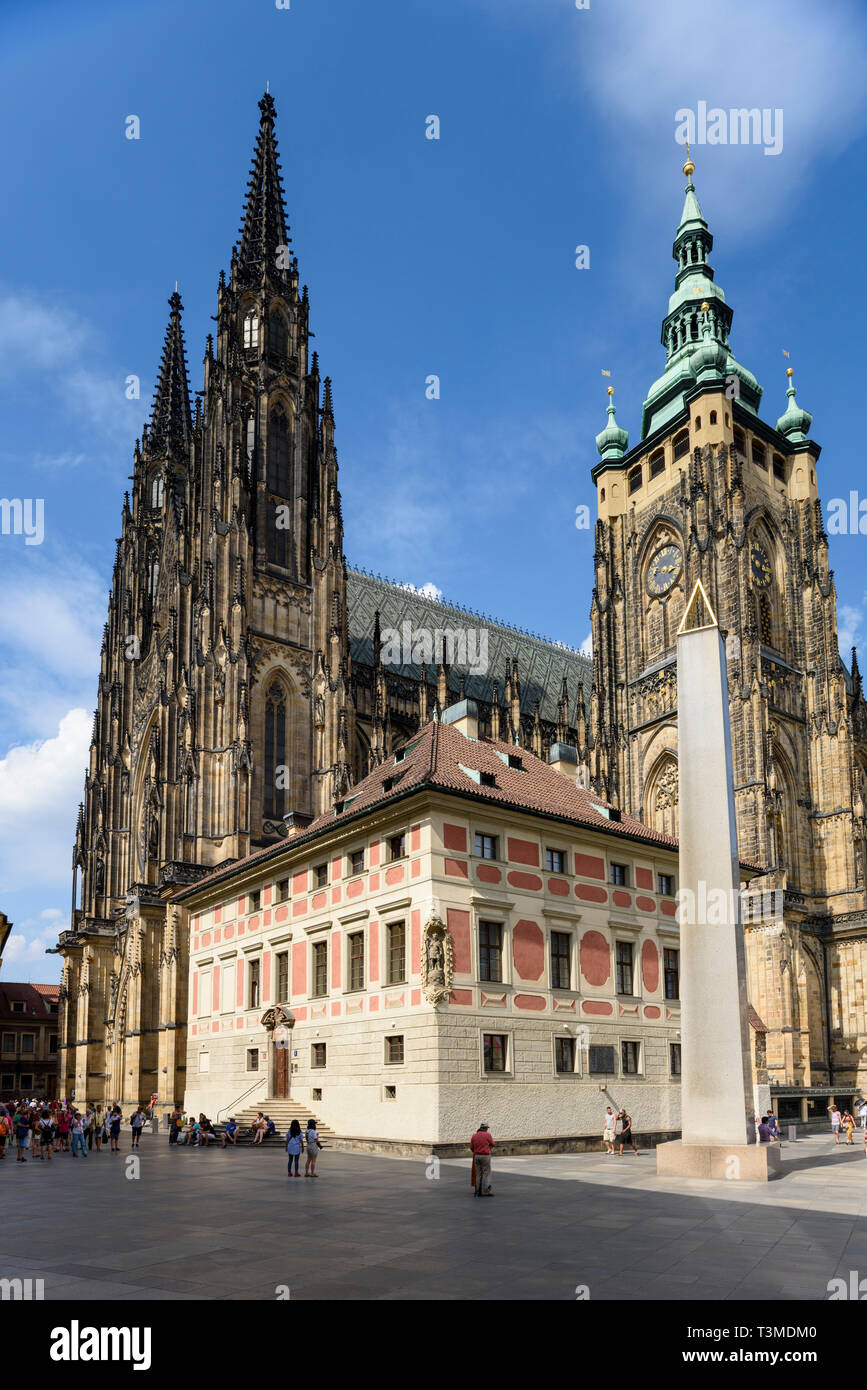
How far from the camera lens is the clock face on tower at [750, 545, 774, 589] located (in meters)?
65.2

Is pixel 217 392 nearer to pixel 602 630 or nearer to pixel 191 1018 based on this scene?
pixel 602 630

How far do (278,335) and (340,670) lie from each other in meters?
21.3

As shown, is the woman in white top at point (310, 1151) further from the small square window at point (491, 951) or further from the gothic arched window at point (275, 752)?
the gothic arched window at point (275, 752)

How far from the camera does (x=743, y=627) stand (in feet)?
200

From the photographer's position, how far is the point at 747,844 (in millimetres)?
56469

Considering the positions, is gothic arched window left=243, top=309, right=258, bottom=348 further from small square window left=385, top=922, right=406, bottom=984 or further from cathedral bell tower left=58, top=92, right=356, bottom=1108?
small square window left=385, top=922, right=406, bottom=984

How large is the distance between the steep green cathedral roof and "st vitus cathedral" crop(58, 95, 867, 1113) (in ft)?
1.15

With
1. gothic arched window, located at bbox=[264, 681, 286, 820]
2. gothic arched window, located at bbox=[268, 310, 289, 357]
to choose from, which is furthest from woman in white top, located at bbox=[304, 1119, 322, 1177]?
gothic arched window, located at bbox=[268, 310, 289, 357]

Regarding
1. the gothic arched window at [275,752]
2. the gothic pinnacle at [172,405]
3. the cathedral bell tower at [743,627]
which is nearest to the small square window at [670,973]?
the cathedral bell tower at [743,627]

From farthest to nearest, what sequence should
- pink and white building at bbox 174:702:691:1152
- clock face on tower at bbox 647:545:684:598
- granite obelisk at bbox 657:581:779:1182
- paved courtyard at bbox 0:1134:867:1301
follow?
clock face on tower at bbox 647:545:684:598 < pink and white building at bbox 174:702:691:1152 < granite obelisk at bbox 657:581:779:1182 < paved courtyard at bbox 0:1134:867:1301

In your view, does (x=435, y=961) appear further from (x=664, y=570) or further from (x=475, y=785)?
(x=664, y=570)

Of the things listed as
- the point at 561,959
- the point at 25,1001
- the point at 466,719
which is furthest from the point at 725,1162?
the point at 25,1001
